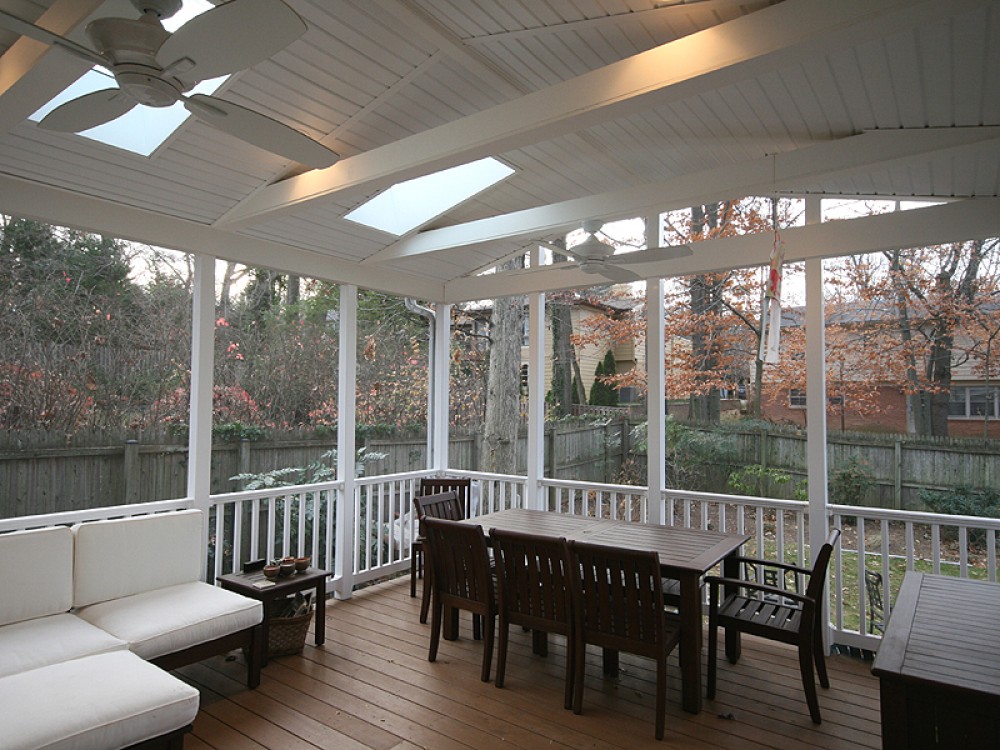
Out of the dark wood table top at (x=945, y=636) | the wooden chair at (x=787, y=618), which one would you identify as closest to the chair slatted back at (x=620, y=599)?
the wooden chair at (x=787, y=618)

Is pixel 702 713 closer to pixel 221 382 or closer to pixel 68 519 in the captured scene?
pixel 68 519

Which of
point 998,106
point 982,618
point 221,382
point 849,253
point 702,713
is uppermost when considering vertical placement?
point 998,106

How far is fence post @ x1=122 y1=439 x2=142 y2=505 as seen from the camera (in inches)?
179

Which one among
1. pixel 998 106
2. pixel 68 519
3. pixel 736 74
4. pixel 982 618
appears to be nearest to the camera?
pixel 736 74

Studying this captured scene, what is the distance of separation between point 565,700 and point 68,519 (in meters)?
3.06

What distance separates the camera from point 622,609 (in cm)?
311

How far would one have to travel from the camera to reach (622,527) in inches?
169

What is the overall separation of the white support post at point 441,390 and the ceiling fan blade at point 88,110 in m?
4.43

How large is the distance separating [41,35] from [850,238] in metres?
4.35

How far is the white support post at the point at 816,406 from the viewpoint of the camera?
4246 mm

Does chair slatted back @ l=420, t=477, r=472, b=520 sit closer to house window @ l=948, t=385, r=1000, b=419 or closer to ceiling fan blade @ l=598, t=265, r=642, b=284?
ceiling fan blade @ l=598, t=265, r=642, b=284

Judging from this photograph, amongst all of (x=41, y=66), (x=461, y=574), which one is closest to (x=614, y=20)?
(x=41, y=66)

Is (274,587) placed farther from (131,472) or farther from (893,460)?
(893,460)

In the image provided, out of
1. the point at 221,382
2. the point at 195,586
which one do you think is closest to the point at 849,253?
the point at 195,586
